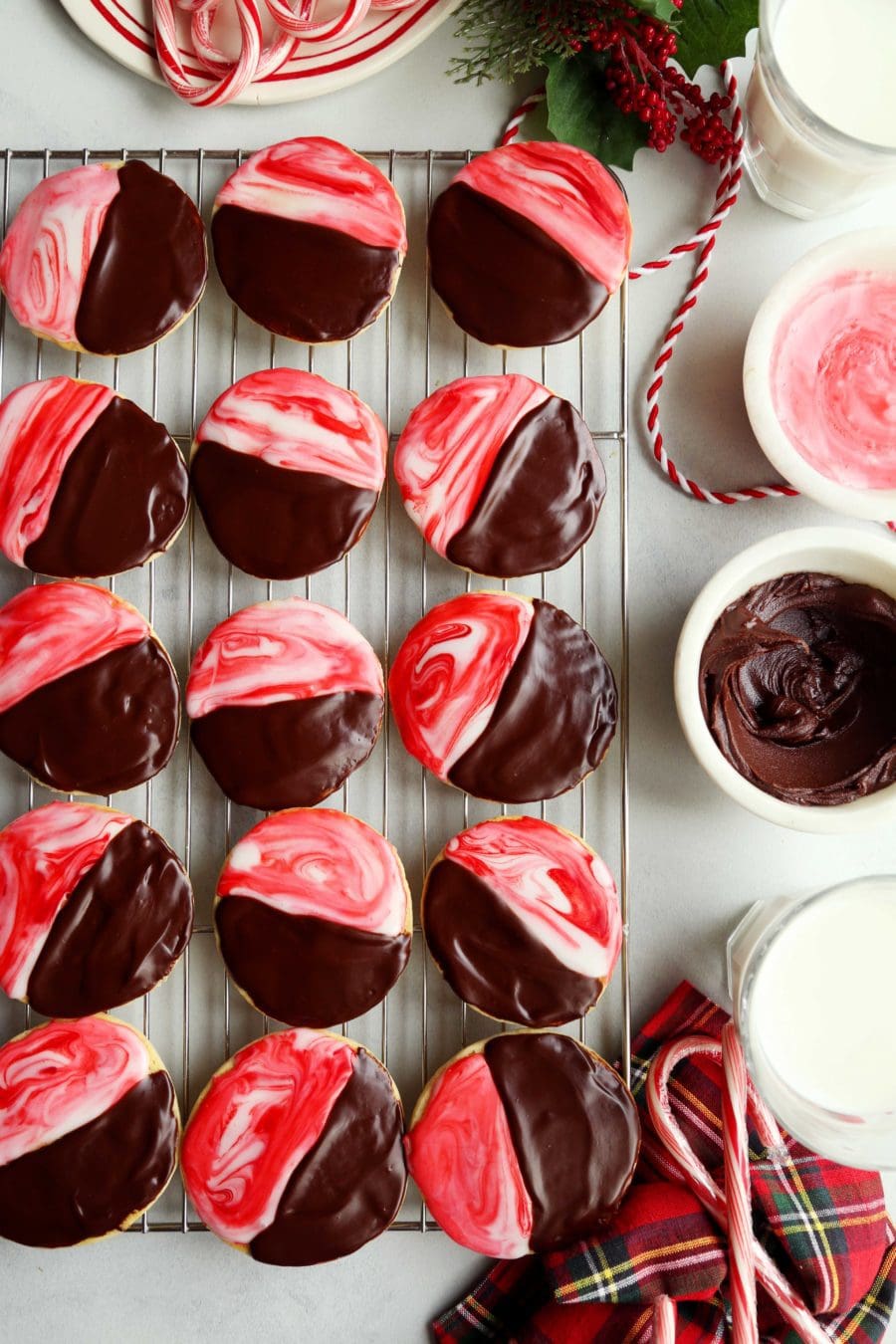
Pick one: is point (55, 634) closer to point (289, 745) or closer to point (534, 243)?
point (289, 745)

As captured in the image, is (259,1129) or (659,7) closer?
(659,7)

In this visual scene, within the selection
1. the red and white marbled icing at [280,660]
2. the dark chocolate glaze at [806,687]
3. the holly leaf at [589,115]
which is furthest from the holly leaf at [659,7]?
the red and white marbled icing at [280,660]

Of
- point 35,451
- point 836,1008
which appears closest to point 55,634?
point 35,451

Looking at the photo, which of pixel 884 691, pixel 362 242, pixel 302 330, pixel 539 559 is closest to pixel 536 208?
pixel 362 242

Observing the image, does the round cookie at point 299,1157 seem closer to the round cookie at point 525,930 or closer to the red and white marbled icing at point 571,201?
the round cookie at point 525,930

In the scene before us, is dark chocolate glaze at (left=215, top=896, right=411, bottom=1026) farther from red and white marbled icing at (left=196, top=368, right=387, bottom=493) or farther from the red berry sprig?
the red berry sprig

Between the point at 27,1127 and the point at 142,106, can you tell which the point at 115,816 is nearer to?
the point at 27,1127

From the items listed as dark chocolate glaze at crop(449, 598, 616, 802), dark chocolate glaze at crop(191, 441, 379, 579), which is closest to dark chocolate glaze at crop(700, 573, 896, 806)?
dark chocolate glaze at crop(449, 598, 616, 802)

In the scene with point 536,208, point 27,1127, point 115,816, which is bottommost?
point 27,1127
